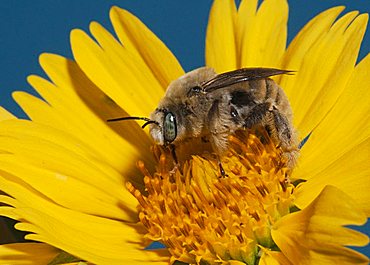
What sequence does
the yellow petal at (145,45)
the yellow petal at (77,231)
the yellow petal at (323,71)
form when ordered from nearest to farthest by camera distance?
the yellow petal at (77,231), the yellow petal at (323,71), the yellow petal at (145,45)

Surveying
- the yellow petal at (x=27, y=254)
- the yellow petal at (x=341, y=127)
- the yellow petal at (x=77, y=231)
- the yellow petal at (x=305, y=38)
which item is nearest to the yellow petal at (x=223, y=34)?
the yellow petal at (x=305, y=38)

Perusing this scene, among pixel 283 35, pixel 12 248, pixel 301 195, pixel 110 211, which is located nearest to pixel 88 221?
pixel 110 211

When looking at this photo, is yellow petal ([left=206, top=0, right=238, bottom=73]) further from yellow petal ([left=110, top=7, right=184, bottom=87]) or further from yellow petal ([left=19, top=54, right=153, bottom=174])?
yellow petal ([left=19, top=54, right=153, bottom=174])

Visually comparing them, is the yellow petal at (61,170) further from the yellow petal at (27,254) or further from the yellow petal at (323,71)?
the yellow petal at (323,71)

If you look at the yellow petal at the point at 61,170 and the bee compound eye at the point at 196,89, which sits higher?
the bee compound eye at the point at 196,89

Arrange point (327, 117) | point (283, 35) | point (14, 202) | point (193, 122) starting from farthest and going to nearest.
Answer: point (283, 35), point (327, 117), point (193, 122), point (14, 202)

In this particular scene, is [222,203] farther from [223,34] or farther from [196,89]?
[223,34]

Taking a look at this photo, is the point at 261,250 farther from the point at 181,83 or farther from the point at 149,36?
the point at 149,36
